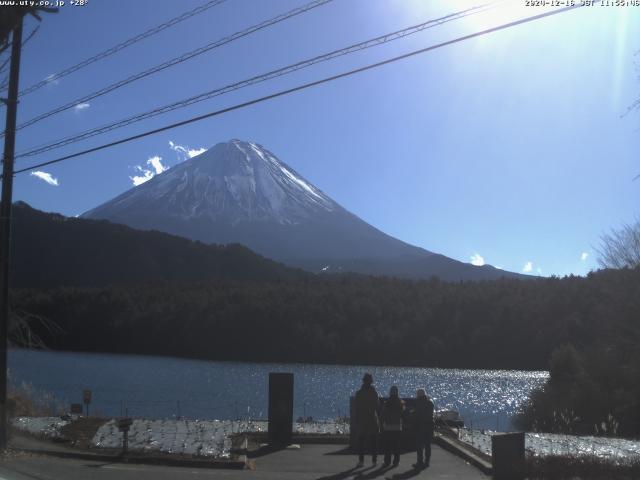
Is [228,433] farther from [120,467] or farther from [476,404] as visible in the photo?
[476,404]

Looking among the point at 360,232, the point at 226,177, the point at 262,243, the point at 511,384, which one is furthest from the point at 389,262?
the point at 511,384

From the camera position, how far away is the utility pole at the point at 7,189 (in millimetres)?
13344

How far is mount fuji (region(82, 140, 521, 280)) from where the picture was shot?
604 ft

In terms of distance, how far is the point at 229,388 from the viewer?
4681 centimetres

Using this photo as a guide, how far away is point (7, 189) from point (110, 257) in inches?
4248

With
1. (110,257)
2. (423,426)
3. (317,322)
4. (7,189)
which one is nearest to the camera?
(423,426)


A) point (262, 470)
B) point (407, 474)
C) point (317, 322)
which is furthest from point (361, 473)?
point (317, 322)

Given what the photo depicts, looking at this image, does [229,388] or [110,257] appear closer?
[229,388]

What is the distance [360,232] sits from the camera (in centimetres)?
19525

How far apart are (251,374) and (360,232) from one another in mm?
134692

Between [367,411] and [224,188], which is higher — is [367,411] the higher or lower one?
the lower one

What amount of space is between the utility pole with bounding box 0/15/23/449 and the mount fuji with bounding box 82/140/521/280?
165 m

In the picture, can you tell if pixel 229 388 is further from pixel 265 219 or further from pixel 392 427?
pixel 265 219

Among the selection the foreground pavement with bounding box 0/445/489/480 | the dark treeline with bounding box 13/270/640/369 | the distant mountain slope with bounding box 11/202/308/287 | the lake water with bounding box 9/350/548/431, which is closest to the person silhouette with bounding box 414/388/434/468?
the foreground pavement with bounding box 0/445/489/480
